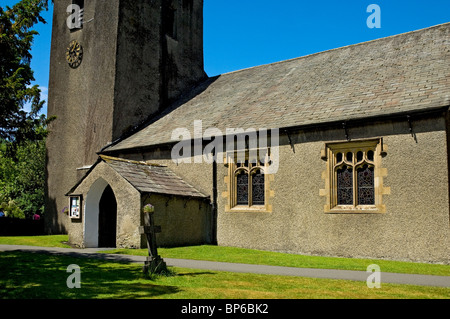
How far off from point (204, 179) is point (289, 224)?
4.42 metres

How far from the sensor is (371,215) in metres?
13.6

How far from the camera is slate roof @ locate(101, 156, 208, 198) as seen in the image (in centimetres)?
1574

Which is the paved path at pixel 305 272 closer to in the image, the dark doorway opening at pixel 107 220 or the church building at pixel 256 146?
the church building at pixel 256 146

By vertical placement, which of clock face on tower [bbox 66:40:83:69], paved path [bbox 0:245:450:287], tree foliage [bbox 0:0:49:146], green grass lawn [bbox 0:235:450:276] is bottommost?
green grass lawn [bbox 0:235:450:276]

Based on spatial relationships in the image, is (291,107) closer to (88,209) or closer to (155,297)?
(88,209)

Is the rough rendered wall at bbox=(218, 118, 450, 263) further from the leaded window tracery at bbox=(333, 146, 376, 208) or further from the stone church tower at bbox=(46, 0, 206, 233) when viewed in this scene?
the stone church tower at bbox=(46, 0, 206, 233)

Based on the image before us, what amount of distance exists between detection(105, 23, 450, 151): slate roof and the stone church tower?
5.35 ft

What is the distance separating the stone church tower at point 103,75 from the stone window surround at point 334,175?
40.0 ft

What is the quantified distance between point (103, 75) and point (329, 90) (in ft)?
41.4

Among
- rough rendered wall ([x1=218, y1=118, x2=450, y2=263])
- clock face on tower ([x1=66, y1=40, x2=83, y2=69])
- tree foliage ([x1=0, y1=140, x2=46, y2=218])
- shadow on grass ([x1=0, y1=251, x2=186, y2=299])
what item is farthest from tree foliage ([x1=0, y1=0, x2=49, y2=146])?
tree foliage ([x1=0, y1=140, x2=46, y2=218])

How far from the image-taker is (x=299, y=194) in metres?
15.1

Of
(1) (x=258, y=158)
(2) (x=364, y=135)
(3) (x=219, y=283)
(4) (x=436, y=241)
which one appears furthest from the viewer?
(1) (x=258, y=158)

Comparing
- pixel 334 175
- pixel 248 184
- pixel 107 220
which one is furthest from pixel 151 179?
pixel 334 175
